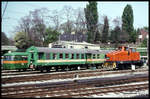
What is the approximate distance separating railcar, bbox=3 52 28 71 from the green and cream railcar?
2371 mm

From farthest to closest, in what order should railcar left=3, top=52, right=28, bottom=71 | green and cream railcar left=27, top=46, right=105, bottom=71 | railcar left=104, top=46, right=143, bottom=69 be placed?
railcar left=3, top=52, right=28, bottom=71, railcar left=104, top=46, right=143, bottom=69, green and cream railcar left=27, top=46, right=105, bottom=71

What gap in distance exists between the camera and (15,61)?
27.7m

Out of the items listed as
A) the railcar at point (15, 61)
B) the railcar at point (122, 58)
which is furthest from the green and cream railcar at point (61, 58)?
the railcar at point (122, 58)

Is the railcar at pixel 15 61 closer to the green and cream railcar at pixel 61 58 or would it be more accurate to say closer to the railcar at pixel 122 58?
the green and cream railcar at pixel 61 58

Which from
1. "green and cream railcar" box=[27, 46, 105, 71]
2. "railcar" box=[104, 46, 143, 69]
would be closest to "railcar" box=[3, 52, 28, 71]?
"green and cream railcar" box=[27, 46, 105, 71]

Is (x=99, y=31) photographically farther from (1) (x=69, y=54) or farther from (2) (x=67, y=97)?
(2) (x=67, y=97)

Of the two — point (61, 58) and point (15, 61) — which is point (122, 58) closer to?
point (61, 58)

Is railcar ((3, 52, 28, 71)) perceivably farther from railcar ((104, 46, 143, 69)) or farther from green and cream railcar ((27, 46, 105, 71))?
railcar ((104, 46, 143, 69))

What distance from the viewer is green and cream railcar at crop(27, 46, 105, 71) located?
81.1 ft

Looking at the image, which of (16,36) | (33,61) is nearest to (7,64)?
(33,61)

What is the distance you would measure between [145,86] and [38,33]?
148 ft

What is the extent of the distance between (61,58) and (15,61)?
19.8 feet

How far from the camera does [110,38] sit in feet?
244

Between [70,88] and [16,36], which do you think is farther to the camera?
[16,36]
